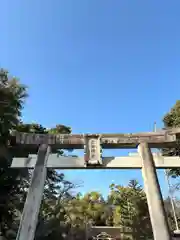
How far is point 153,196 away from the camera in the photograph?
268 inches

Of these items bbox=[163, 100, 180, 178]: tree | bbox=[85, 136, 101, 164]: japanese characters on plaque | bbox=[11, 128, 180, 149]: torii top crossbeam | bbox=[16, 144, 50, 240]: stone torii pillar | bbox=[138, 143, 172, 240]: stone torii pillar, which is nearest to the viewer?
bbox=[16, 144, 50, 240]: stone torii pillar

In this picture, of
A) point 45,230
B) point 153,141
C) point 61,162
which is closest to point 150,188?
point 153,141

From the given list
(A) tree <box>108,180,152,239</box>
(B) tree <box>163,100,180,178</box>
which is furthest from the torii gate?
(A) tree <box>108,180,152,239</box>

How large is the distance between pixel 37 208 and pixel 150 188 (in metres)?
3.33

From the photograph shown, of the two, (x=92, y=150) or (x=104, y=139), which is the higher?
(x=104, y=139)

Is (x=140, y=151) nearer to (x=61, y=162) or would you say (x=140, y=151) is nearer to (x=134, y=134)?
(x=134, y=134)

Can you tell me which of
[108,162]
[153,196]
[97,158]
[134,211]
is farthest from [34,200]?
[134,211]

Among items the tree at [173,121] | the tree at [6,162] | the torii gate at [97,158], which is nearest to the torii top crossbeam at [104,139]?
the torii gate at [97,158]

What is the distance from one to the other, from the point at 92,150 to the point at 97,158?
354 millimetres

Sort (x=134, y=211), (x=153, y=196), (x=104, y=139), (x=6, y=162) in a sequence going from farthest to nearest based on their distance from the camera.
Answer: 1. (x=134, y=211)
2. (x=6, y=162)
3. (x=104, y=139)
4. (x=153, y=196)

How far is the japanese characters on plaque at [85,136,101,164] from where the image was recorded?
7701mm

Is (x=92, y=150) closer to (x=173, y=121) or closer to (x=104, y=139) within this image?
(x=104, y=139)

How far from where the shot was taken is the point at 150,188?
22.9 ft

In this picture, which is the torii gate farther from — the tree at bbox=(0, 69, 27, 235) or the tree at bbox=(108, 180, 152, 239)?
the tree at bbox=(108, 180, 152, 239)
